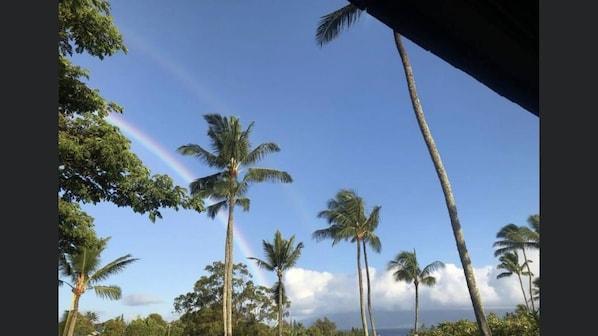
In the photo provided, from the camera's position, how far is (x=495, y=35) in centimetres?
108

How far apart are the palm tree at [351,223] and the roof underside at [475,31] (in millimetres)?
26184

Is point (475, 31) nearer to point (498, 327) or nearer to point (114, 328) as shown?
point (498, 327)

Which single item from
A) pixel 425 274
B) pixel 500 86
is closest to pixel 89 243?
pixel 500 86

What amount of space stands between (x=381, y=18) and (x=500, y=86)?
42 cm

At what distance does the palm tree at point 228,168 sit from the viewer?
2159cm

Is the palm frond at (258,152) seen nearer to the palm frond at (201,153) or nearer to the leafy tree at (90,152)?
the palm frond at (201,153)

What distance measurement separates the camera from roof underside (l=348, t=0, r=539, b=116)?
3.34ft

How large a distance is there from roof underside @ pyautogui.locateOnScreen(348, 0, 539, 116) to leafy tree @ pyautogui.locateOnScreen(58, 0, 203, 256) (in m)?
6.54

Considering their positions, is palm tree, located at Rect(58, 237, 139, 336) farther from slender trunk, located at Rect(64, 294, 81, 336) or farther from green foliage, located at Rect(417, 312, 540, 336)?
green foliage, located at Rect(417, 312, 540, 336)

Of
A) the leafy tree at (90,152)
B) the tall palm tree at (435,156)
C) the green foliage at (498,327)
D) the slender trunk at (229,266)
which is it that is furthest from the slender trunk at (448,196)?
the slender trunk at (229,266)

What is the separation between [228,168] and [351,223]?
9.35 meters

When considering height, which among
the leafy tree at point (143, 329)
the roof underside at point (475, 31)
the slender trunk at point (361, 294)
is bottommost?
A: the leafy tree at point (143, 329)

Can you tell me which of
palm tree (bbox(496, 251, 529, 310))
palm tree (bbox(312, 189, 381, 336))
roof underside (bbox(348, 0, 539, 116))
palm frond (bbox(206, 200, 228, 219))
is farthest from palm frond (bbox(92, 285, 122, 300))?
palm tree (bbox(496, 251, 529, 310))

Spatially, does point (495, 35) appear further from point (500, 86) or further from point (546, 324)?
point (546, 324)
